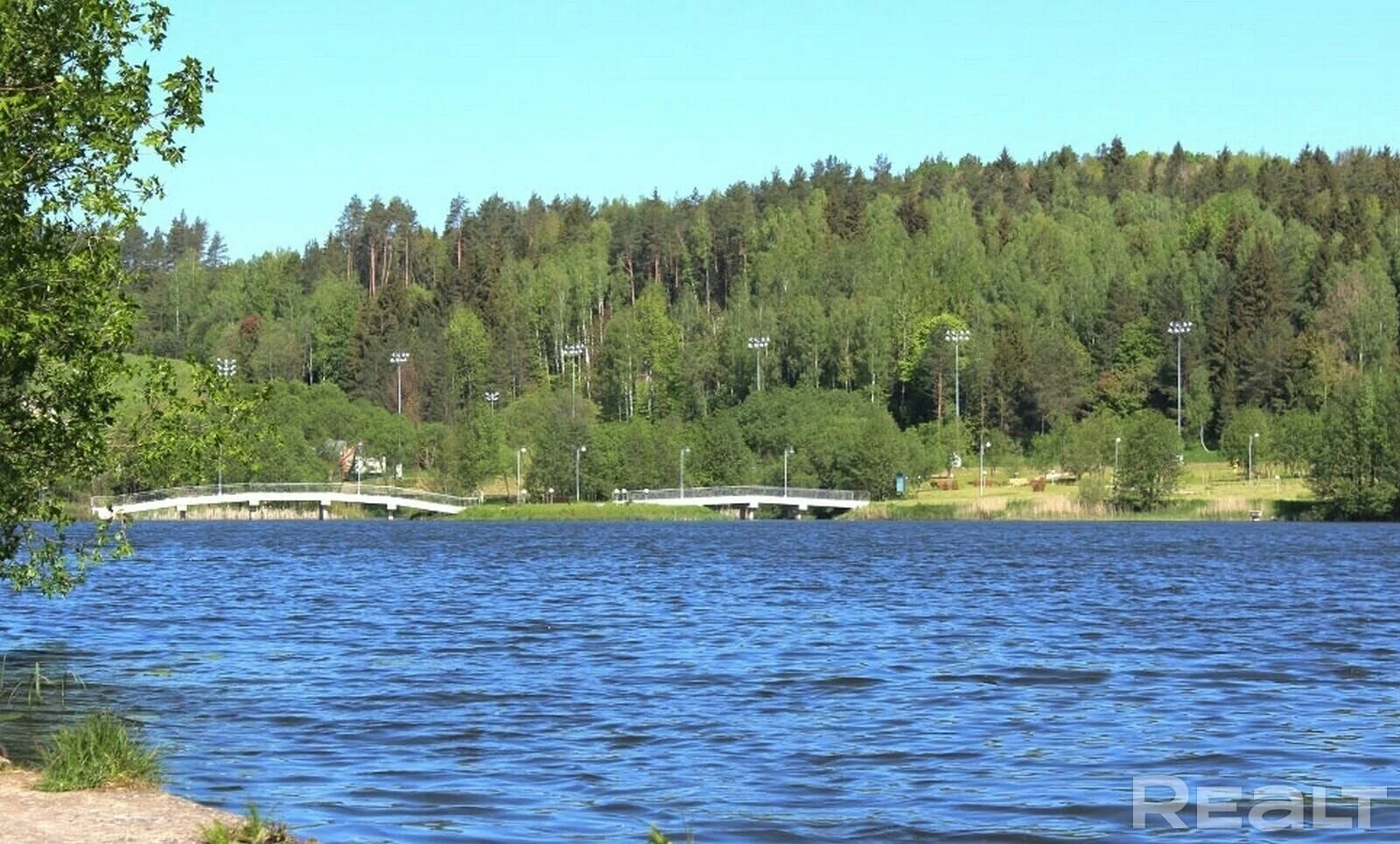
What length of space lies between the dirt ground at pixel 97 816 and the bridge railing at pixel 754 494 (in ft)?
489

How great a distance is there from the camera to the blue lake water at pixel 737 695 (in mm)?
19906

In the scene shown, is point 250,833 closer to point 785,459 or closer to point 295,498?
point 295,498

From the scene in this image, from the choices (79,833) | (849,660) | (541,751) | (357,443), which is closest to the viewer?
(79,833)

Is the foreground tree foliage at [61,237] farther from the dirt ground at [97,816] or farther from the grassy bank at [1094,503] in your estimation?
the grassy bank at [1094,503]

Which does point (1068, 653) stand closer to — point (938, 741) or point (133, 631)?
point (938, 741)

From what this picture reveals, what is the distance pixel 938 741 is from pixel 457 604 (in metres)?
28.9

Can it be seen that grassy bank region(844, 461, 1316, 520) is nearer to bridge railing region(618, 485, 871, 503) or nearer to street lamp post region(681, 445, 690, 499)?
bridge railing region(618, 485, 871, 503)

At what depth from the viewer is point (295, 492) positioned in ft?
558

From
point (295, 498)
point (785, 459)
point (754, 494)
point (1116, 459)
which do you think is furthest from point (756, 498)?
point (295, 498)

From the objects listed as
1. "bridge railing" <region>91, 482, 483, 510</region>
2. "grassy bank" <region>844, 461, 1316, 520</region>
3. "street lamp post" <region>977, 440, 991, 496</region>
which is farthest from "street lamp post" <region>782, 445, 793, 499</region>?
"bridge railing" <region>91, 482, 483, 510</region>

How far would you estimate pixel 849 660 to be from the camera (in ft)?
114

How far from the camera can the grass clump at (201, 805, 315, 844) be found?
1509 centimetres

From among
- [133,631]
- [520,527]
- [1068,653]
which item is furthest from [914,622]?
[520,527]

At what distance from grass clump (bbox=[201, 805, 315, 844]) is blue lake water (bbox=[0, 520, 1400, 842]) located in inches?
73.1
